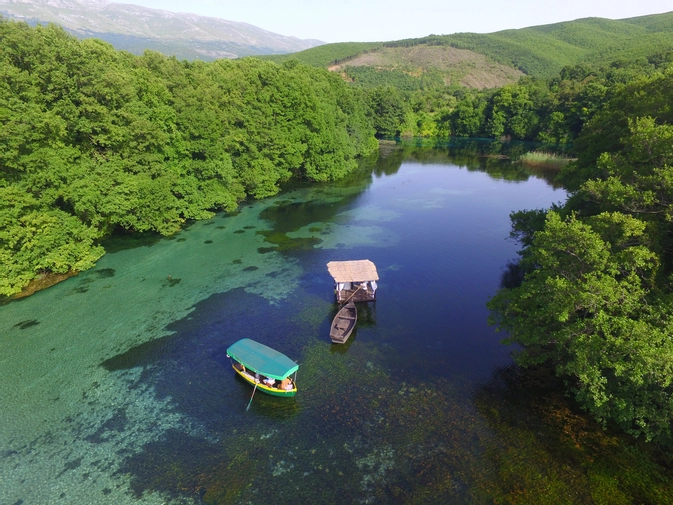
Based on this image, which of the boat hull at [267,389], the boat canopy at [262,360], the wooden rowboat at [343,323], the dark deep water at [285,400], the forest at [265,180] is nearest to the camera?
the dark deep water at [285,400]

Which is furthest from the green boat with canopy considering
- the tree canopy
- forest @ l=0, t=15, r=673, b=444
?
forest @ l=0, t=15, r=673, b=444

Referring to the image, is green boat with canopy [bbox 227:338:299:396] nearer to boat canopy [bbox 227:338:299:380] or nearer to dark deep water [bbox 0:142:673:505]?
boat canopy [bbox 227:338:299:380]

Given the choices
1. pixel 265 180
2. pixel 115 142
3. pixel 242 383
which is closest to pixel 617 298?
pixel 242 383

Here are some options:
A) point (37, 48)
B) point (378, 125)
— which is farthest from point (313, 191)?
point (378, 125)

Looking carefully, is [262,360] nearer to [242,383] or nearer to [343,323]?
[242,383]

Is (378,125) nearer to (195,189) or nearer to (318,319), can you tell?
(195,189)

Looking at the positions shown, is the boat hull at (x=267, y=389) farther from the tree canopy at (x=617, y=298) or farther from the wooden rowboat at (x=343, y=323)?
the tree canopy at (x=617, y=298)

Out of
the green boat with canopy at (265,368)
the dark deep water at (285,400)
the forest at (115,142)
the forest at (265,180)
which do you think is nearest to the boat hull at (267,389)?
the green boat with canopy at (265,368)
